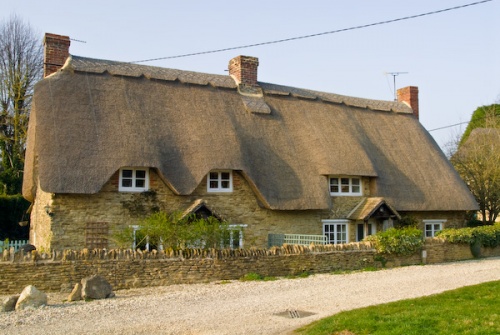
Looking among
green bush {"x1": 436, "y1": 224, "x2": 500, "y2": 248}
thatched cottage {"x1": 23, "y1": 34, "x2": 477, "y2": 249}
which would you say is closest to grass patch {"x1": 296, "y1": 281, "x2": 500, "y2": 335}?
thatched cottage {"x1": 23, "y1": 34, "x2": 477, "y2": 249}

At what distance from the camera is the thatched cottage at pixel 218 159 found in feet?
53.0

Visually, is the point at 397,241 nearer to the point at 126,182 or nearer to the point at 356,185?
the point at 356,185

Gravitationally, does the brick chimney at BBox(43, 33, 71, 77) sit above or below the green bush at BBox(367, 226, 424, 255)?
above

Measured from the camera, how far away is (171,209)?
17250 mm

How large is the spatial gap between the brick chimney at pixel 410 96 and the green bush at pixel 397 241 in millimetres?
11860

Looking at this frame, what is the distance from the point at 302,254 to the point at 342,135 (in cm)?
858

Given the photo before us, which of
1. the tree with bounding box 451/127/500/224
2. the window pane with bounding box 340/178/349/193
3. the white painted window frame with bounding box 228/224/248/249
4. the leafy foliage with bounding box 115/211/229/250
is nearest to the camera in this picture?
the leafy foliage with bounding box 115/211/229/250

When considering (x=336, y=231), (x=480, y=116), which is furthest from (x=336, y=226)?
(x=480, y=116)

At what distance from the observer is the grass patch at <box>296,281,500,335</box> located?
→ 285 inches

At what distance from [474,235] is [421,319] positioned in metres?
12.7

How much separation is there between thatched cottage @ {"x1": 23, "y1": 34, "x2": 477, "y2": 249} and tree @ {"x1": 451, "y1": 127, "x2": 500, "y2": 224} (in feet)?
12.7

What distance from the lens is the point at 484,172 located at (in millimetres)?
26438

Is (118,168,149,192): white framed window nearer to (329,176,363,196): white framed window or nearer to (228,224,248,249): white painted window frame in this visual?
(228,224,248,249): white painted window frame

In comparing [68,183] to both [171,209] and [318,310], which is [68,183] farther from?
[318,310]
